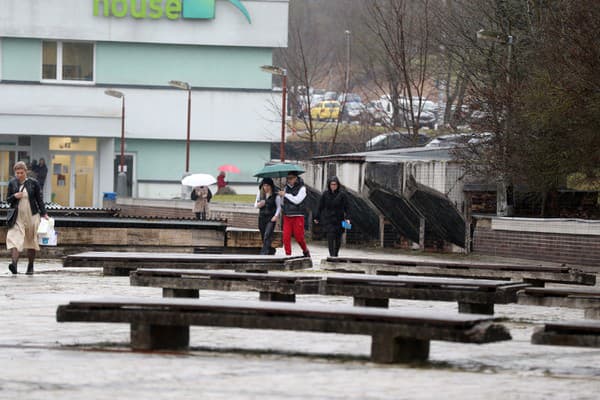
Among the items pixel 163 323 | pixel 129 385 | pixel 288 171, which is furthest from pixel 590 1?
pixel 129 385

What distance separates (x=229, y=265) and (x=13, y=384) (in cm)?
912

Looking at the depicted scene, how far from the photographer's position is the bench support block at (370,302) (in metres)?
14.4

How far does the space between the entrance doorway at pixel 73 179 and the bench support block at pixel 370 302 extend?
157 ft

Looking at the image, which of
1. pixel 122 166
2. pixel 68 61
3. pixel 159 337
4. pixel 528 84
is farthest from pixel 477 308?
pixel 68 61

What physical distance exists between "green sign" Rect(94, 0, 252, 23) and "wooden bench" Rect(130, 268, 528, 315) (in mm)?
48531

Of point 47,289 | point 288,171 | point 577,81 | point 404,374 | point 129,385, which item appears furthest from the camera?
point 288,171

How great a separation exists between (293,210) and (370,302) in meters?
10.3

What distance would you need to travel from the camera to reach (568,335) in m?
10.1

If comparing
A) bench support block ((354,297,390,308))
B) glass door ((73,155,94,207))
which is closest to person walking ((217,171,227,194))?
glass door ((73,155,94,207))

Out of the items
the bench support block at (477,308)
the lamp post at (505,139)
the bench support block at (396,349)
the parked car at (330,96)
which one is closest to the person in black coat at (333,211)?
the lamp post at (505,139)

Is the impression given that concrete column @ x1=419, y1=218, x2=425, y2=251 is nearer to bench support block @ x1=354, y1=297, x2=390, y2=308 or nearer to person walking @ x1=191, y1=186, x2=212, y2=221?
person walking @ x1=191, y1=186, x2=212, y2=221

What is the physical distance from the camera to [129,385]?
9117 millimetres

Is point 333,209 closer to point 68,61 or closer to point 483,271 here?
point 483,271

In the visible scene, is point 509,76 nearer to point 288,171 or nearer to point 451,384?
point 288,171
